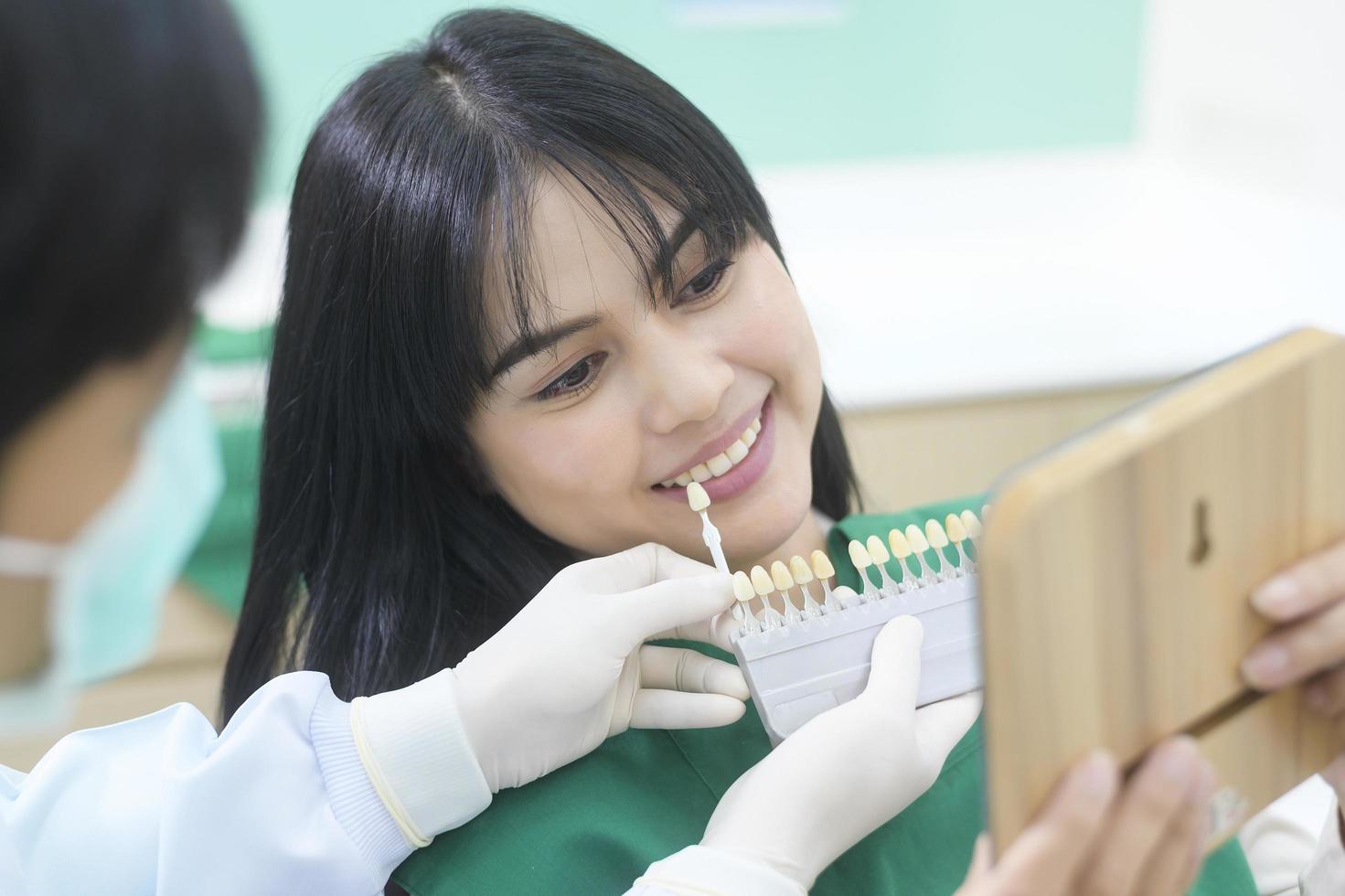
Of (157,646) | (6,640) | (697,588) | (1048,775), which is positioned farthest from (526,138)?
(157,646)

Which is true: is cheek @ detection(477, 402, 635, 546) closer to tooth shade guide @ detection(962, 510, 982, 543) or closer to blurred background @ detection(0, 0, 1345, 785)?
tooth shade guide @ detection(962, 510, 982, 543)

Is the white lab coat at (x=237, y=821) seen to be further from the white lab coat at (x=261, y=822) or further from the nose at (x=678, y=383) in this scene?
the nose at (x=678, y=383)

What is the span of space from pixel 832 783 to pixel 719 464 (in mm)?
281

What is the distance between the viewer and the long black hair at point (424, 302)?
90cm

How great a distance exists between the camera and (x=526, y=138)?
898 millimetres

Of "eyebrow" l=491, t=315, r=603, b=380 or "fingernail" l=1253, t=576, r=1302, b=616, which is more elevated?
"eyebrow" l=491, t=315, r=603, b=380

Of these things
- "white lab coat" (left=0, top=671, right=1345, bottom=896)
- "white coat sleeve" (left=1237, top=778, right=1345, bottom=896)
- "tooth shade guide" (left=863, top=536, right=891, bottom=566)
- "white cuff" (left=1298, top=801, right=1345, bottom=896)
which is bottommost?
"white coat sleeve" (left=1237, top=778, right=1345, bottom=896)

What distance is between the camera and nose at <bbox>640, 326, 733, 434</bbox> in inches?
35.5

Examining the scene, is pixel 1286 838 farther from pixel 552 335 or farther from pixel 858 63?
pixel 858 63

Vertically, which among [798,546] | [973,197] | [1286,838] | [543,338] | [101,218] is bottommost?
[1286,838]

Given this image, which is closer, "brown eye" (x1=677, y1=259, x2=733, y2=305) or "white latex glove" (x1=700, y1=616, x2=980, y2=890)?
"white latex glove" (x1=700, y1=616, x2=980, y2=890)

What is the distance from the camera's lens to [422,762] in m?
0.82

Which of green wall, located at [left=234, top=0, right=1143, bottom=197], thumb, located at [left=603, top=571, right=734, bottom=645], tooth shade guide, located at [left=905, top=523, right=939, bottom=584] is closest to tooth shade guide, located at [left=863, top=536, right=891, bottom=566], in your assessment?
tooth shade guide, located at [left=905, top=523, right=939, bottom=584]

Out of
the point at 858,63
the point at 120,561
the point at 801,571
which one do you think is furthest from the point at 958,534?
Answer: the point at 858,63
